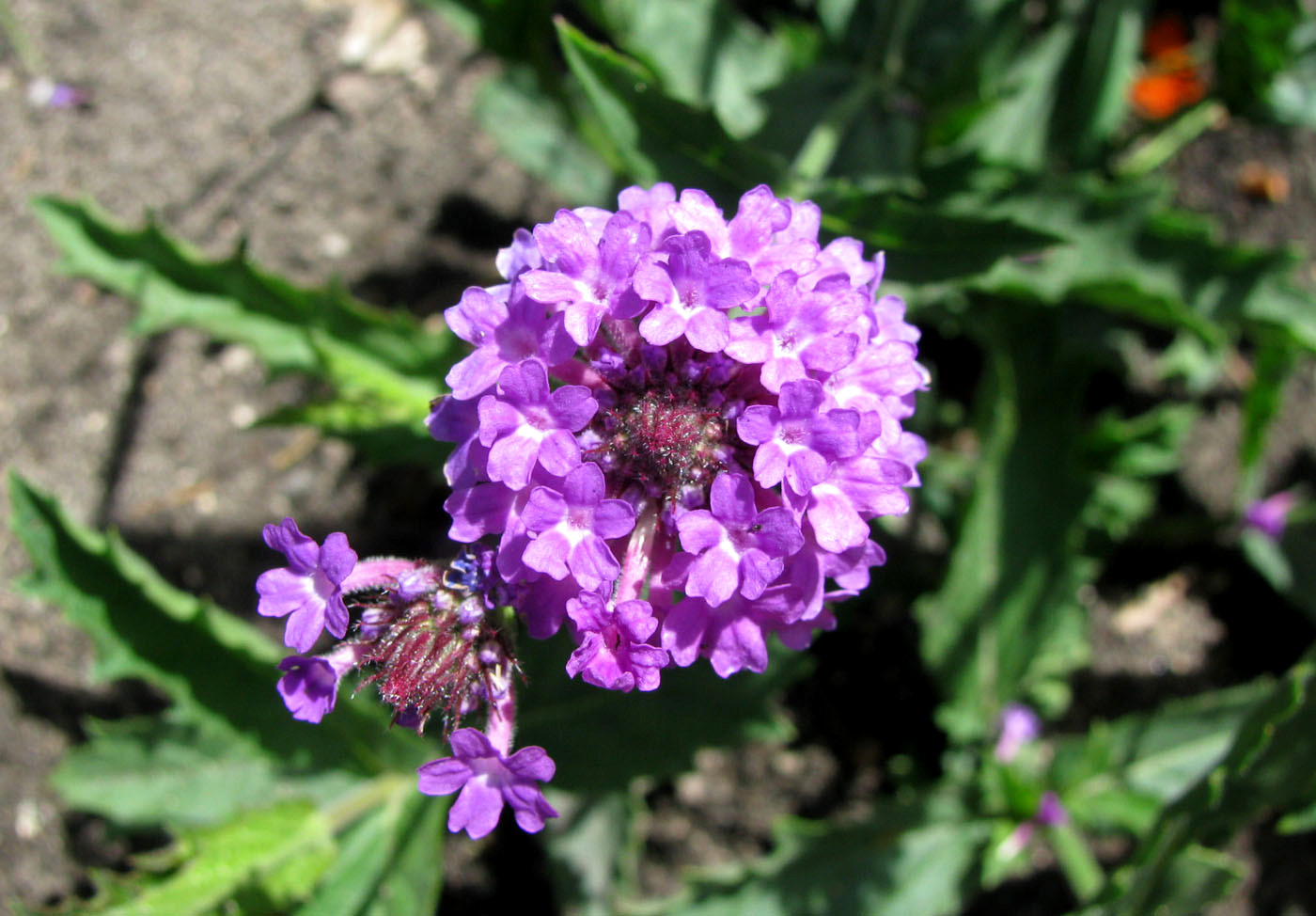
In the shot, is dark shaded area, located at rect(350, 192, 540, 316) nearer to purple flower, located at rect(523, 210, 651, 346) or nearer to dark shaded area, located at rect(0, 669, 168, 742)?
dark shaded area, located at rect(0, 669, 168, 742)

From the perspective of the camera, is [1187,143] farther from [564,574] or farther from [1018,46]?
[564,574]

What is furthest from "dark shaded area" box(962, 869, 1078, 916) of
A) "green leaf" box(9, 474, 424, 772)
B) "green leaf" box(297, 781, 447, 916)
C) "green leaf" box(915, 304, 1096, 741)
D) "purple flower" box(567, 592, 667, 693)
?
"purple flower" box(567, 592, 667, 693)

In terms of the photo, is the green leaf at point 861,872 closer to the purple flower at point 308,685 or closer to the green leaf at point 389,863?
the green leaf at point 389,863

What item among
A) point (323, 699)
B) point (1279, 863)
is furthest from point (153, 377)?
point (1279, 863)

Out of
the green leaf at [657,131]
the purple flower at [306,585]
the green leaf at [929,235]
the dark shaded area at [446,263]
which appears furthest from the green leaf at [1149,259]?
the purple flower at [306,585]

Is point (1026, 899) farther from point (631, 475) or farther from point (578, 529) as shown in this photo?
point (578, 529)
